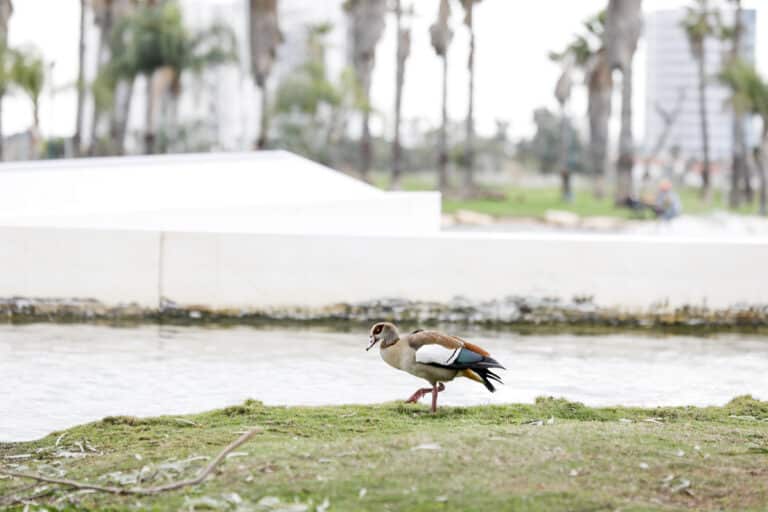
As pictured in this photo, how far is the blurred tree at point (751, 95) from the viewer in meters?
37.5

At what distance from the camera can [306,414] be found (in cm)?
714

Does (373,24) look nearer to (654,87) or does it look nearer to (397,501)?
(397,501)

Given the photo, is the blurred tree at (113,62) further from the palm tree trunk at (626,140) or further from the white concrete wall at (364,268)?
the white concrete wall at (364,268)

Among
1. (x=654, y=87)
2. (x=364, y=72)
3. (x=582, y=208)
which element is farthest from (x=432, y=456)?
(x=654, y=87)

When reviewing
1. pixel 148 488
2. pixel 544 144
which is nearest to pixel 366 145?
pixel 544 144

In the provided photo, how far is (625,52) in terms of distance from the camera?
35625mm

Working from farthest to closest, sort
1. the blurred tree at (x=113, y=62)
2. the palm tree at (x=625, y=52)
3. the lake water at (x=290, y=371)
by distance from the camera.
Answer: the blurred tree at (x=113, y=62), the palm tree at (x=625, y=52), the lake water at (x=290, y=371)

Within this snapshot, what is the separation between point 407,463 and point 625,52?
31710 millimetres

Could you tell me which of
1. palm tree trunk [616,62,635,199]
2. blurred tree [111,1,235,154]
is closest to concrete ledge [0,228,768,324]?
palm tree trunk [616,62,635,199]

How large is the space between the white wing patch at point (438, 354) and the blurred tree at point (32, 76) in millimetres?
31436

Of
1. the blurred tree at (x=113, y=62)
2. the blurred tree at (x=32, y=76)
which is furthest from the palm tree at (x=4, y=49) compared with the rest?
the blurred tree at (x=113, y=62)

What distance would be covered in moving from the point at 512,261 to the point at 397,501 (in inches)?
326

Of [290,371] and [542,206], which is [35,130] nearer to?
[542,206]

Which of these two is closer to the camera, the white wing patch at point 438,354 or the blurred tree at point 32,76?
the white wing patch at point 438,354
